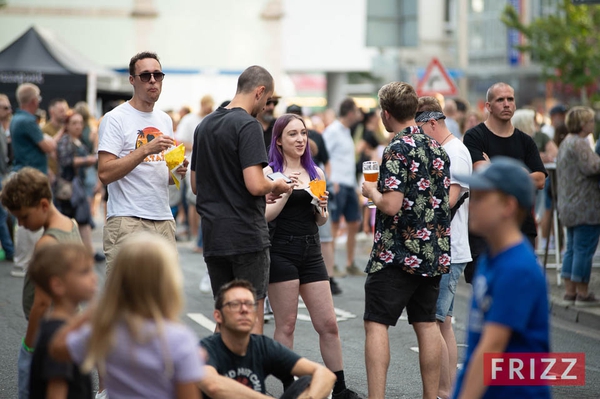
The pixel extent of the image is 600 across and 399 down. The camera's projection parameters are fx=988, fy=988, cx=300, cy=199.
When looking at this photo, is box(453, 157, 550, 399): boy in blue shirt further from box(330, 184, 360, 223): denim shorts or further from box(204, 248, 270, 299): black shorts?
box(330, 184, 360, 223): denim shorts

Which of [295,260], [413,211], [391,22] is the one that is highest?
[391,22]

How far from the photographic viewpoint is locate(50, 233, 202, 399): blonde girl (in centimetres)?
350

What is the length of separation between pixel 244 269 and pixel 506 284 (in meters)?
2.54

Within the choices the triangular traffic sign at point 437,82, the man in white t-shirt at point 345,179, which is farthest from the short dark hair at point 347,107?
the triangular traffic sign at point 437,82

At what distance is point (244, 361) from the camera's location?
4.89 m

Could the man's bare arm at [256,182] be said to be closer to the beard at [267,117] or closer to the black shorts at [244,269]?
the black shorts at [244,269]

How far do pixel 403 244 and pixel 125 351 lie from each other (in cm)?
259

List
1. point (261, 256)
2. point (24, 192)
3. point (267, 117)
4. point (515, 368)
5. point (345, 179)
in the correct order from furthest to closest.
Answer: point (345, 179), point (267, 117), point (261, 256), point (24, 192), point (515, 368)

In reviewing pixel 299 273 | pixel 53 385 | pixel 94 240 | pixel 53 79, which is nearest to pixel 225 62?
pixel 53 79

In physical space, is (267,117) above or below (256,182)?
above

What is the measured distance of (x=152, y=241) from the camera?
357cm

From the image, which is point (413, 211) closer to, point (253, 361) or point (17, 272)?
point (253, 361)

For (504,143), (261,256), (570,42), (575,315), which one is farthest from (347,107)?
(570,42)

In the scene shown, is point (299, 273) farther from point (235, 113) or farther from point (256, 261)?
point (235, 113)
